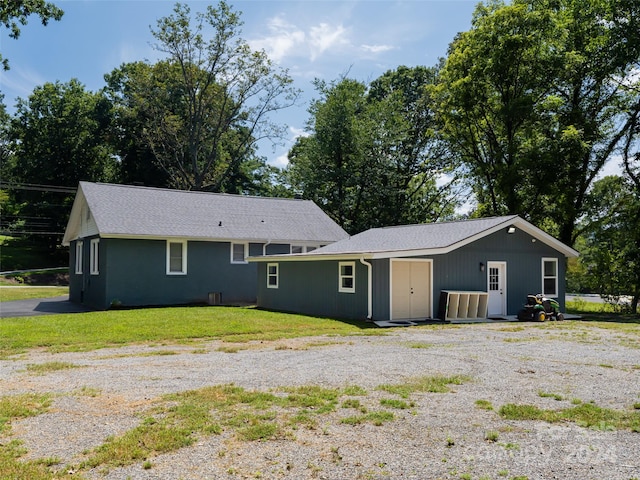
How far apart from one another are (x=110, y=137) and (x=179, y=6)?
49.5ft

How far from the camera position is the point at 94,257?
20953 millimetres

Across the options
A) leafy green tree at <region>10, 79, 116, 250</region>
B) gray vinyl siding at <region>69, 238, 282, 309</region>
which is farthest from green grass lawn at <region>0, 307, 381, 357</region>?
leafy green tree at <region>10, 79, 116, 250</region>

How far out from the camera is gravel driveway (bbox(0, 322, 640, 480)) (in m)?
4.25

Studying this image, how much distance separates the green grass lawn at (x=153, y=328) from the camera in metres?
11.4

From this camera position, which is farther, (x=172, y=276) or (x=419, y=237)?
(x=172, y=276)

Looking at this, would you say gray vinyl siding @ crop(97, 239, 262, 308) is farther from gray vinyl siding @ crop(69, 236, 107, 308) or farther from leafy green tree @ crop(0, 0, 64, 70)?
leafy green tree @ crop(0, 0, 64, 70)

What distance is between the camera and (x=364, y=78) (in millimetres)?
38125

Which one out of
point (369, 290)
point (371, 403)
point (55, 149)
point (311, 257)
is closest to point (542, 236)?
point (369, 290)

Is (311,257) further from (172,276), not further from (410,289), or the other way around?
(172,276)

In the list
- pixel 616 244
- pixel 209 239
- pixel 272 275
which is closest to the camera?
pixel 272 275

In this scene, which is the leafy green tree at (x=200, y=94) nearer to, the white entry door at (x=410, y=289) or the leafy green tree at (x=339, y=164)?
the leafy green tree at (x=339, y=164)

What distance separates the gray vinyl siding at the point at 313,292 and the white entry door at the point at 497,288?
4.65 meters

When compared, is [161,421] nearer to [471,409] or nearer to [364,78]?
[471,409]

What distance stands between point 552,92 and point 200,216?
17300 millimetres
